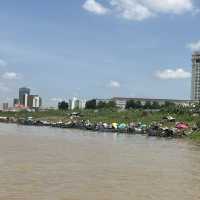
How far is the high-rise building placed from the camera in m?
164

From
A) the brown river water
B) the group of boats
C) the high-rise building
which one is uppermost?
the high-rise building

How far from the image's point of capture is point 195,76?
551 feet

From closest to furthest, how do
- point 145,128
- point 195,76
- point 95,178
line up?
1. point 95,178
2. point 145,128
3. point 195,76

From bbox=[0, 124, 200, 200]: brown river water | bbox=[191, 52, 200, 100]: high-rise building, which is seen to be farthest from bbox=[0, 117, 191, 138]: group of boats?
bbox=[191, 52, 200, 100]: high-rise building

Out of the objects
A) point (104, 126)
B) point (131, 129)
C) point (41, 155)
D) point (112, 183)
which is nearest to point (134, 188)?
point (112, 183)

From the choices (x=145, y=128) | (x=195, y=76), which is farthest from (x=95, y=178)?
(x=195, y=76)

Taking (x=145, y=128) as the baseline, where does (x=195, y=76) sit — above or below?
above

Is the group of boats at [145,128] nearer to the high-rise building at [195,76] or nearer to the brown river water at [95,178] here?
the brown river water at [95,178]

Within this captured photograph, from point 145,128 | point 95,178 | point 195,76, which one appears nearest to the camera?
point 95,178

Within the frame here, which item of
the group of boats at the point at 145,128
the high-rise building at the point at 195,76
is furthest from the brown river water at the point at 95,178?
the high-rise building at the point at 195,76

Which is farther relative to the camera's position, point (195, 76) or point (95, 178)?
point (195, 76)

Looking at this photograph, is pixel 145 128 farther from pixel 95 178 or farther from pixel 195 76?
pixel 195 76

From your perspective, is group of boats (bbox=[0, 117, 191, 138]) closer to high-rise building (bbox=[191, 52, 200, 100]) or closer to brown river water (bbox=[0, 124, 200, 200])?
brown river water (bbox=[0, 124, 200, 200])

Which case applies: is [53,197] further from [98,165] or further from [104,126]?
[104,126]
